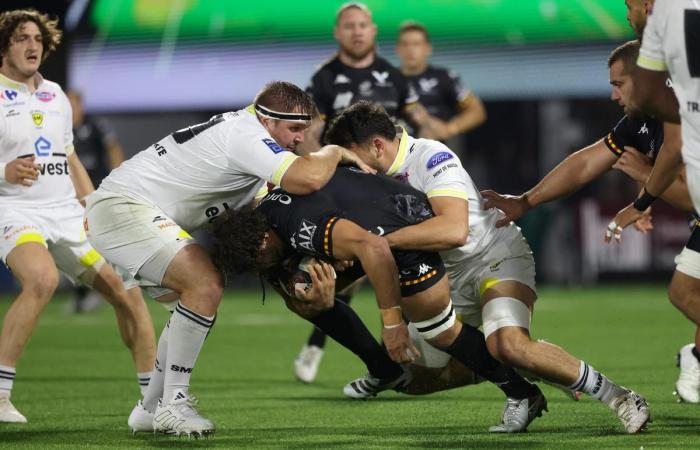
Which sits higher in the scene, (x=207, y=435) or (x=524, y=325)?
(x=524, y=325)

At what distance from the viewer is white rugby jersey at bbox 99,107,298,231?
6.23 m

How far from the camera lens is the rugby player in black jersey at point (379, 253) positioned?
573 cm

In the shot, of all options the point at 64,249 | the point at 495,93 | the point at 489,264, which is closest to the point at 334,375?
the point at 64,249

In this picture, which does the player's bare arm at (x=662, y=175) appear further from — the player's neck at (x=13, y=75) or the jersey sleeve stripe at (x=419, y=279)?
the player's neck at (x=13, y=75)

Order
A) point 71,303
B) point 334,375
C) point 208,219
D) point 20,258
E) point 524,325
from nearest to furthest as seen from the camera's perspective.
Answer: point 524,325 < point 208,219 < point 20,258 < point 334,375 < point 71,303

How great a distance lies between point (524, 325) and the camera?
246 inches

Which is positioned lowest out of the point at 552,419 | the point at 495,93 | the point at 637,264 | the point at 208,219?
the point at 637,264

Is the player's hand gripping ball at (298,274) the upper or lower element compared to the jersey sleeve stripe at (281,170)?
lower

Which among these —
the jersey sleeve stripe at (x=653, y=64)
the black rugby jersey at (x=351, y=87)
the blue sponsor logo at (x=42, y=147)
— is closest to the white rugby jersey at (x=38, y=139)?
the blue sponsor logo at (x=42, y=147)

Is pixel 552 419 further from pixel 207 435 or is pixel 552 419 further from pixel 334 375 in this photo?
pixel 334 375

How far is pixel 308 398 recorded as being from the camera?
7926mm

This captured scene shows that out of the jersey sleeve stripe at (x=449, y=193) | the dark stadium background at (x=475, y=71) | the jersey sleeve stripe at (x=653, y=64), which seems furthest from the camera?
the dark stadium background at (x=475, y=71)

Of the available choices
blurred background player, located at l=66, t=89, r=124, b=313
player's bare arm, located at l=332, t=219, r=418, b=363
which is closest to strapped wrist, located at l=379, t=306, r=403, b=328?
player's bare arm, located at l=332, t=219, r=418, b=363

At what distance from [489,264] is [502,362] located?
1.84 ft
